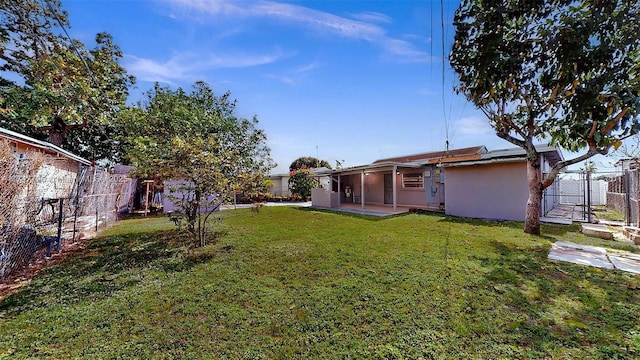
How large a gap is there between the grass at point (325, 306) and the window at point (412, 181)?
9.14m

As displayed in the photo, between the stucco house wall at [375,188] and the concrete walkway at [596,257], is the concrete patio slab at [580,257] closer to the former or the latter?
the concrete walkway at [596,257]

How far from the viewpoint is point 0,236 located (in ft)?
12.7

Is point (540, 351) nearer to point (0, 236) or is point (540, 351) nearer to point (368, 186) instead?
point (0, 236)

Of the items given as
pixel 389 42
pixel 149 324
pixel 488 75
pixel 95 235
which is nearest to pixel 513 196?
pixel 488 75

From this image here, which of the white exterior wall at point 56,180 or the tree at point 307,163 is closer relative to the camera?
the white exterior wall at point 56,180

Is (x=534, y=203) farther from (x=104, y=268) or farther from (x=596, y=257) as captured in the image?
(x=104, y=268)

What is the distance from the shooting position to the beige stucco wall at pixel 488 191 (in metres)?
10.1

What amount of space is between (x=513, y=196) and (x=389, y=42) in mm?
7898

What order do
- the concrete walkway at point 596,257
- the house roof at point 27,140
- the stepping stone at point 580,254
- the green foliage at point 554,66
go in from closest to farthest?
the concrete walkway at point 596,257 → the stepping stone at point 580,254 → the green foliage at point 554,66 → the house roof at point 27,140

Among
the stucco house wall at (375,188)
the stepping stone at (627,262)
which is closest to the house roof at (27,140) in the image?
the stepping stone at (627,262)

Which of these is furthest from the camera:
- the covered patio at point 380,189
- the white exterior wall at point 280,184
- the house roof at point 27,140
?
the white exterior wall at point 280,184

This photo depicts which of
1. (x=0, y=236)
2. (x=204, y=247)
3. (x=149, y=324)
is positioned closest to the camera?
(x=149, y=324)

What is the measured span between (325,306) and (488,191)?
10519mm

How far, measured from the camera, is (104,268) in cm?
497
